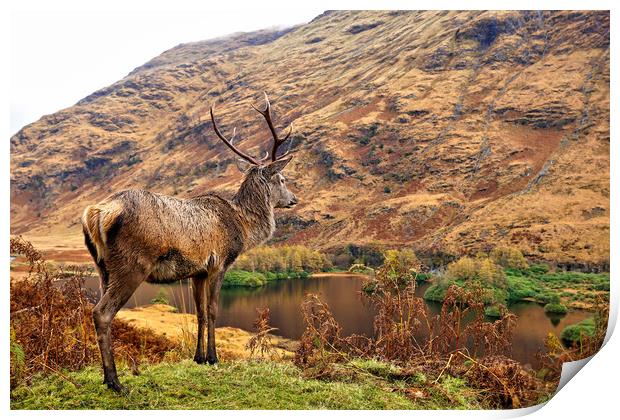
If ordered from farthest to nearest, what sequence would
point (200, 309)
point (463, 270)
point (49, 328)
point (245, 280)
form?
point (463, 270)
point (245, 280)
point (49, 328)
point (200, 309)

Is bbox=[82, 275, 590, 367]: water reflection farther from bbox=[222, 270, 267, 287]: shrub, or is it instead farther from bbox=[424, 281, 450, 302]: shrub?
bbox=[222, 270, 267, 287]: shrub

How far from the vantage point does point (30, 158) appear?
6975 centimetres

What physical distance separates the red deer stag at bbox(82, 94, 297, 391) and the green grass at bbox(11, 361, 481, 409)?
284 mm

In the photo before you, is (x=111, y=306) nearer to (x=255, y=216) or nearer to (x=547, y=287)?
(x=255, y=216)

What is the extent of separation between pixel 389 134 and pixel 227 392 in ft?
220

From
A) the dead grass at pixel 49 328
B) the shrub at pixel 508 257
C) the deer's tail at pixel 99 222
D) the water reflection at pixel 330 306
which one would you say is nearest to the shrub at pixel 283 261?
the water reflection at pixel 330 306

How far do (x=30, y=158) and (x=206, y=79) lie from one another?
26.1 meters

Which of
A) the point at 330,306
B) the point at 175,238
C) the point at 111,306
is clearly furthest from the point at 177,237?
the point at 330,306

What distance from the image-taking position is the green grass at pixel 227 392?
5.09m

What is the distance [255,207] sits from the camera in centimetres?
660

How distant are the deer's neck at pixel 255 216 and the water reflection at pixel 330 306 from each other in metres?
4.45

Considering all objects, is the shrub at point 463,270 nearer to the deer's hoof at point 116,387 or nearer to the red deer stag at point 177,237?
the red deer stag at point 177,237

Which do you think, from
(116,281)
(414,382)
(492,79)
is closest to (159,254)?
(116,281)

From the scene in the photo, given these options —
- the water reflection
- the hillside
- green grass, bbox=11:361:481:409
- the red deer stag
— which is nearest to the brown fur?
the red deer stag
